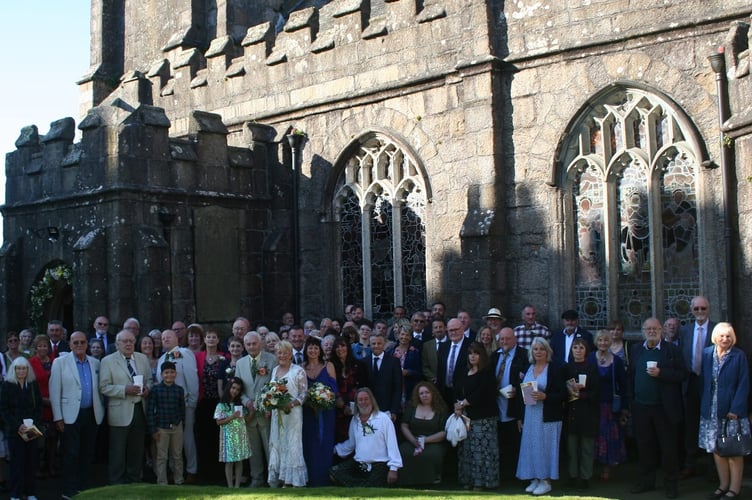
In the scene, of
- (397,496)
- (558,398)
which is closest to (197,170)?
(558,398)

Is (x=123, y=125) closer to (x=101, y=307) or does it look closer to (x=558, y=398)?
(x=101, y=307)

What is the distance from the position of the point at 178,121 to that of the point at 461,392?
10.2m

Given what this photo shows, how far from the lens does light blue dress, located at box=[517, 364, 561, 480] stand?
952 centimetres

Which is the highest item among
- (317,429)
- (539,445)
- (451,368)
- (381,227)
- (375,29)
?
(375,29)

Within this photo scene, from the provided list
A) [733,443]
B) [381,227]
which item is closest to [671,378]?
[733,443]

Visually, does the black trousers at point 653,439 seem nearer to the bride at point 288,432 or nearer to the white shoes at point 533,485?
the white shoes at point 533,485

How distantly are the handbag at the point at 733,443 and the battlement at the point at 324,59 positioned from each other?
6466 mm

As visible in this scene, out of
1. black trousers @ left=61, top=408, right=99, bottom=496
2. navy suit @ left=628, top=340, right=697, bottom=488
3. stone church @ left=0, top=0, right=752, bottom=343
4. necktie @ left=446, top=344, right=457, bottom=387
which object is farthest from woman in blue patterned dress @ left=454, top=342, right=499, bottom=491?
black trousers @ left=61, top=408, right=99, bottom=496

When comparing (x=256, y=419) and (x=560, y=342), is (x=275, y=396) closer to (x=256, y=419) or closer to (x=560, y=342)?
(x=256, y=419)

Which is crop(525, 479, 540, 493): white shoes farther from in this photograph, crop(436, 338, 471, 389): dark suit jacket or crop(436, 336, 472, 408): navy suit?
crop(436, 338, 471, 389): dark suit jacket

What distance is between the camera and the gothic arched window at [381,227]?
14836mm

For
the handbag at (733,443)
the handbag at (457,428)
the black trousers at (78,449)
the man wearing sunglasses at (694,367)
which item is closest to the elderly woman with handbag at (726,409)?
the handbag at (733,443)

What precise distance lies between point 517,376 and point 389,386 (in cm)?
134

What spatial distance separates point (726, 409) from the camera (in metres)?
8.73
